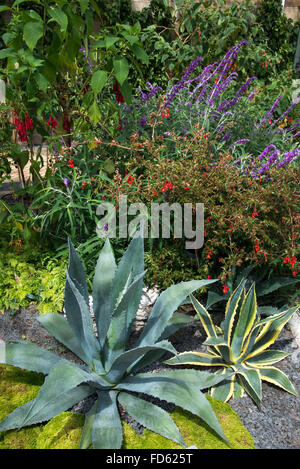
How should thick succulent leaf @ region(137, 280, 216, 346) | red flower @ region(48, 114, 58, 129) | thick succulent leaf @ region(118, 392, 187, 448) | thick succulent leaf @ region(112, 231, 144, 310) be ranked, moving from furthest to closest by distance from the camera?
1. red flower @ region(48, 114, 58, 129)
2. thick succulent leaf @ region(112, 231, 144, 310)
3. thick succulent leaf @ region(137, 280, 216, 346)
4. thick succulent leaf @ region(118, 392, 187, 448)

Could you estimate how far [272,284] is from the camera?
8.34ft

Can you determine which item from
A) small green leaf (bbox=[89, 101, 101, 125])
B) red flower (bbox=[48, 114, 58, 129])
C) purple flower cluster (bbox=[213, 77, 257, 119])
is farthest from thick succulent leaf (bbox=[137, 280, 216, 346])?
purple flower cluster (bbox=[213, 77, 257, 119])

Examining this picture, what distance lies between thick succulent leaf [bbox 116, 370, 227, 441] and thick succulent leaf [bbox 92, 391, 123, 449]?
89 millimetres

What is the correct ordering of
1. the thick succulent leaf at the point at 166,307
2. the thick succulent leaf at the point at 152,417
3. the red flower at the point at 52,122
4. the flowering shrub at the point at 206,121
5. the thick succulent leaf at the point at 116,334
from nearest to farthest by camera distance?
the thick succulent leaf at the point at 152,417
the thick succulent leaf at the point at 116,334
the thick succulent leaf at the point at 166,307
the red flower at the point at 52,122
the flowering shrub at the point at 206,121

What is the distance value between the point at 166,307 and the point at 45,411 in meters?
0.73

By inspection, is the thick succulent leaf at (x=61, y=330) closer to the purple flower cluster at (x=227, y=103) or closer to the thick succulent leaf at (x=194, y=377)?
the thick succulent leaf at (x=194, y=377)

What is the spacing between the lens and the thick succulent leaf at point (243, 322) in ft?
7.13

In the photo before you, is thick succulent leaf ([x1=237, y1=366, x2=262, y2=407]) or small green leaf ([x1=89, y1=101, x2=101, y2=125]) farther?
small green leaf ([x1=89, y1=101, x2=101, y2=125])

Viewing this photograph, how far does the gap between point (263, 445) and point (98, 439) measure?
0.76 m

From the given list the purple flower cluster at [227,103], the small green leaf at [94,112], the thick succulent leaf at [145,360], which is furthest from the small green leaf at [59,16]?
the thick succulent leaf at [145,360]

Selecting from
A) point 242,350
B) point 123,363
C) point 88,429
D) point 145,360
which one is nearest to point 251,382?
point 242,350

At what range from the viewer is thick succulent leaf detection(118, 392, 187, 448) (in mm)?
1676

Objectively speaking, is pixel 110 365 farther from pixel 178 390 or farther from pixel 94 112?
pixel 94 112

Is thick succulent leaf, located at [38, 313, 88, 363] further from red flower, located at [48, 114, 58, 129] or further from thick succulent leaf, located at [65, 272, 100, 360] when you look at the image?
red flower, located at [48, 114, 58, 129]
